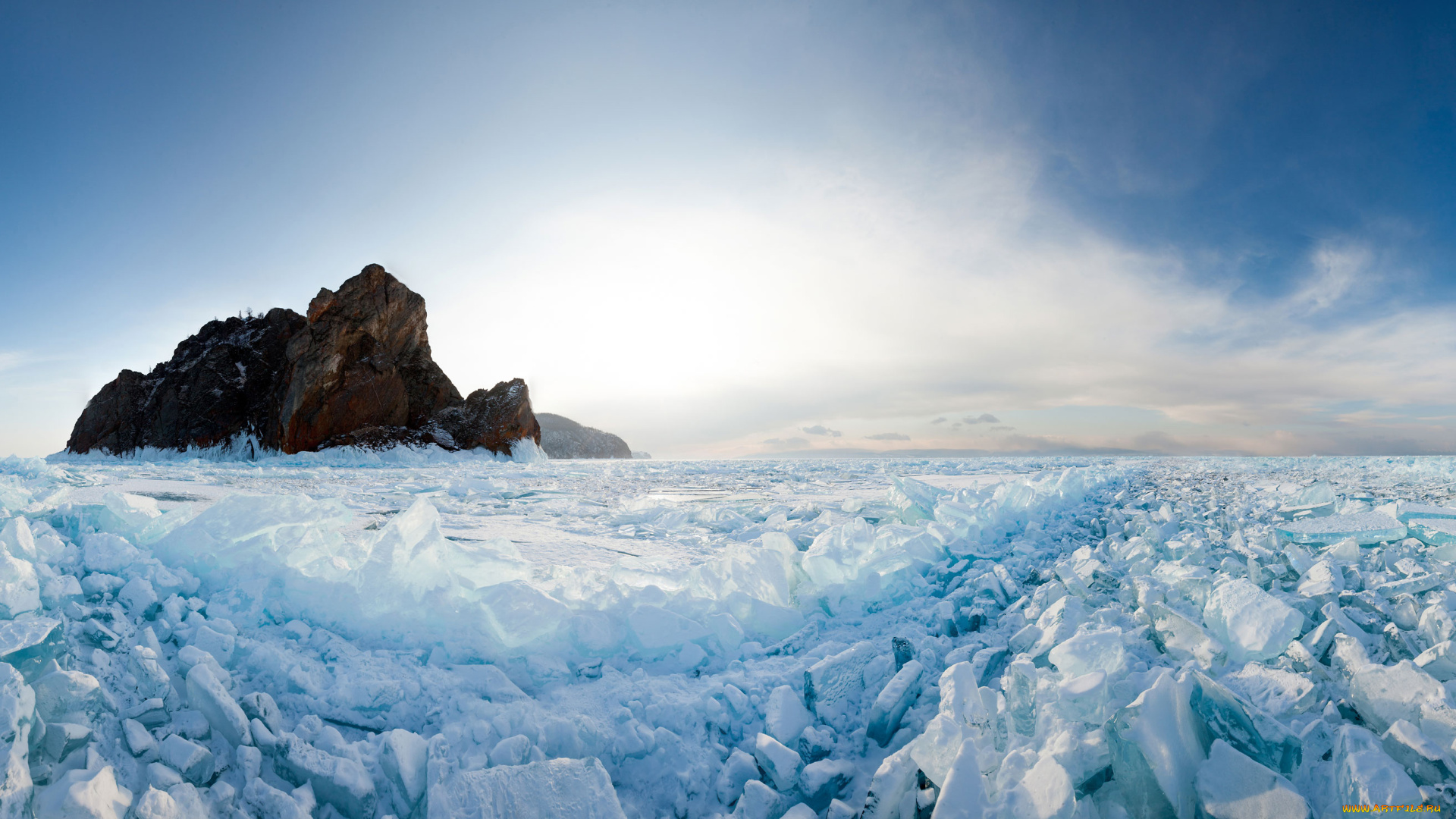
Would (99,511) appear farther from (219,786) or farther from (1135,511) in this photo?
(1135,511)

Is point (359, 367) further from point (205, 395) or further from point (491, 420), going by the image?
point (205, 395)

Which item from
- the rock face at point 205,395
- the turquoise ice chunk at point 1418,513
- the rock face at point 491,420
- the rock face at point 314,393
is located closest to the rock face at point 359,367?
the rock face at point 314,393

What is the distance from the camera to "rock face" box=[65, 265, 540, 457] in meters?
28.2

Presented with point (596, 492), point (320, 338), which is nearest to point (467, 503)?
point (596, 492)

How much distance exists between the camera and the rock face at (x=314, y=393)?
28.2 m

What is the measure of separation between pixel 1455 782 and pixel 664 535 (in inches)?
150

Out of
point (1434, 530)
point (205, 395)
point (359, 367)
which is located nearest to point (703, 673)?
point (1434, 530)

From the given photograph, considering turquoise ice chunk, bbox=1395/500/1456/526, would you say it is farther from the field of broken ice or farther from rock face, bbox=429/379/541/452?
rock face, bbox=429/379/541/452

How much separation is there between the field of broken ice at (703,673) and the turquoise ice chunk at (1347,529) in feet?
0.10

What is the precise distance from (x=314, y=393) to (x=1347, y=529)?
110 feet

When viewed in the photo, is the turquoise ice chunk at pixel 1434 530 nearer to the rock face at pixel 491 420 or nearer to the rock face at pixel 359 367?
the rock face at pixel 491 420

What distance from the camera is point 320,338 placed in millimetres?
28969

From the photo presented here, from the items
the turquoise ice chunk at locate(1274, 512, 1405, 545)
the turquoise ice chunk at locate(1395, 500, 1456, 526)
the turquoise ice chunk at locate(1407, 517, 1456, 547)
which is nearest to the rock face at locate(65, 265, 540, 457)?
the turquoise ice chunk at locate(1274, 512, 1405, 545)

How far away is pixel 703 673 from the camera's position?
7.01ft
